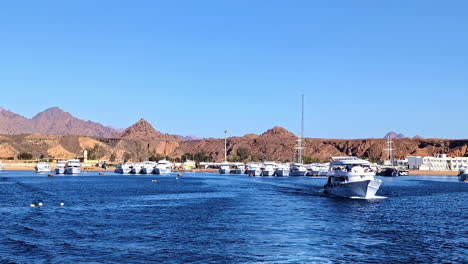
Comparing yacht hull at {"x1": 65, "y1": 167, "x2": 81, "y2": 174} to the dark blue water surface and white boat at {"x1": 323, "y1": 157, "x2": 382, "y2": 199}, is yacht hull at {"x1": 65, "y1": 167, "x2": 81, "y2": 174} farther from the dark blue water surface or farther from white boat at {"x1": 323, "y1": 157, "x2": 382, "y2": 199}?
white boat at {"x1": 323, "y1": 157, "x2": 382, "y2": 199}

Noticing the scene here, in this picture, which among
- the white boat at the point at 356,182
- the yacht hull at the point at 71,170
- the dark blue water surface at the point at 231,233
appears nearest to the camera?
the dark blue water surface at the point at 231,233

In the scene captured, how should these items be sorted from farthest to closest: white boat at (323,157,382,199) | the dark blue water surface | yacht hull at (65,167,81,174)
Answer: yacht hull at (65,167,81,174) < white boat at (323,157,382,199) < the dark blue water surface

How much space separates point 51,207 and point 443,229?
4522 cm

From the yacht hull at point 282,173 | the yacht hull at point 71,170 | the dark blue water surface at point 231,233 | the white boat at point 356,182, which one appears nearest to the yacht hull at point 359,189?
the white boat at point 356,182

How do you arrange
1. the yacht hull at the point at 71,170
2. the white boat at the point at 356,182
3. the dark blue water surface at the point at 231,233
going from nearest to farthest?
the dark blue water surface at the point at 231,233, the white boat at the point at 356,182, the yacht hull at the point at 71,170

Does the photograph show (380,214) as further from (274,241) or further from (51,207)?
(51,207)

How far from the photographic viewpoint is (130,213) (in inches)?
2330

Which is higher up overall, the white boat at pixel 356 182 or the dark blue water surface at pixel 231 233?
the white boat at pixel 356 182

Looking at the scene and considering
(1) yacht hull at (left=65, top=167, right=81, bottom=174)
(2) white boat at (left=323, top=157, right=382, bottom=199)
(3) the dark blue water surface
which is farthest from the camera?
(1) yacht hull at (left=65, top=167, right=81, bottom=174)

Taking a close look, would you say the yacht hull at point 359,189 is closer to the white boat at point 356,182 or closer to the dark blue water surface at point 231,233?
the white boat at point 356,182

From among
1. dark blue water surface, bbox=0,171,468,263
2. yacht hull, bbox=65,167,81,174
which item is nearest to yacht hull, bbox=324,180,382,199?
dark blue water surface, bbox=0,171,468,263

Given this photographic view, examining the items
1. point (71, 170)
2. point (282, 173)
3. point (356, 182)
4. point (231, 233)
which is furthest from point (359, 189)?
point (71, 170)

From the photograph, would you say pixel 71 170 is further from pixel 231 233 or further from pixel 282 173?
pixel 231 233

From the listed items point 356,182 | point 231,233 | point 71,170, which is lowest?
point 231,233
